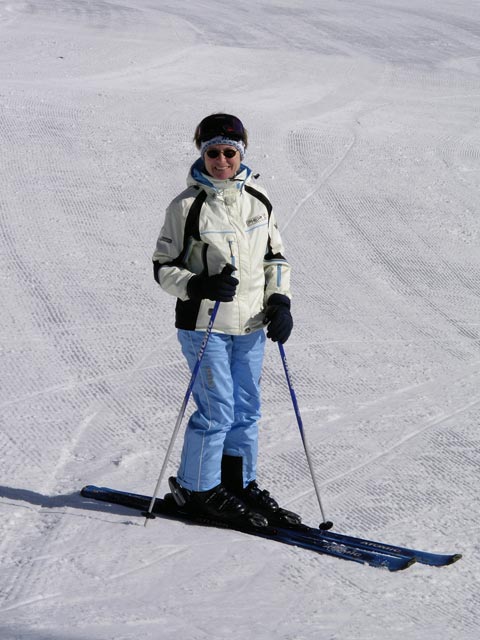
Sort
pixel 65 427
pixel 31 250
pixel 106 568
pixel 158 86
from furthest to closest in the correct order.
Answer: pixel 158 86
pixel 31 250
pixel 65 427
pixel 106 568

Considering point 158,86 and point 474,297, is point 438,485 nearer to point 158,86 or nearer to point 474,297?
point 474,297

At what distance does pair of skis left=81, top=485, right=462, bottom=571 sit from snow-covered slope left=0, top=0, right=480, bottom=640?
8 centimetres

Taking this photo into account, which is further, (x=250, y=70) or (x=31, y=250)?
(x=250, y=70)

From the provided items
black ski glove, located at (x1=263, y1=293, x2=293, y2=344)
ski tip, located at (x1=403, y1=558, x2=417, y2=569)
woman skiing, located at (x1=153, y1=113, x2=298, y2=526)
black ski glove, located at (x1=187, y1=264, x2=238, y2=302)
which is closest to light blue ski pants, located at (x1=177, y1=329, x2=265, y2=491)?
woman skiing, located at (x1=153, y1=113, x2=298, y2=526)

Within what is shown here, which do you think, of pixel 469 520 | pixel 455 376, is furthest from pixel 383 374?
pixel 469 520

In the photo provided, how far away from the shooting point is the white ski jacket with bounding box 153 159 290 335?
165 inches

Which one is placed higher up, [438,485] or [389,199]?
[438,485]

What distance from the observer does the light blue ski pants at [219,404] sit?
4.28m

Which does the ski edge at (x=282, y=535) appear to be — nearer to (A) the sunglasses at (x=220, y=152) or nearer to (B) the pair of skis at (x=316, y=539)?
(B) the pair of skis at (x=316, y=539)

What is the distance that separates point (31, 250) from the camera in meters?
7.83

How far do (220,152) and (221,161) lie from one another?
1.5 inches

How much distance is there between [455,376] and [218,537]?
9.09 ft

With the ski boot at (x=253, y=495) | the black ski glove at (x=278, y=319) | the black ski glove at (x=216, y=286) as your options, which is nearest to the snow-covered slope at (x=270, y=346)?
the ski boot at (x=253, y=495)

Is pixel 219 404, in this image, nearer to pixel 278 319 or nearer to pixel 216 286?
pixel 278 319
